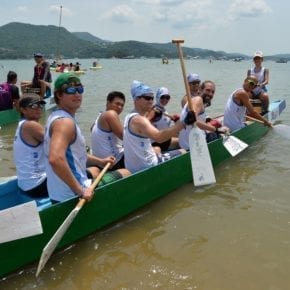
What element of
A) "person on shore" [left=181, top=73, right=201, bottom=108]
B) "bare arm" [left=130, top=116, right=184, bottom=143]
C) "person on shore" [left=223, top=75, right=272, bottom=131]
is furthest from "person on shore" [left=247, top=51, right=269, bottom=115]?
"bare arm" [left=130, top=116, right=184, bottom=143]

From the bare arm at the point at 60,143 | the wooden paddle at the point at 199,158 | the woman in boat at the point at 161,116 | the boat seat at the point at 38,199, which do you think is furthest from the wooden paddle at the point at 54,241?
the woman in boat at the point at 161,116

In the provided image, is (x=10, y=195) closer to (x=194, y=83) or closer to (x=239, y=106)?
(x=194, y=83)

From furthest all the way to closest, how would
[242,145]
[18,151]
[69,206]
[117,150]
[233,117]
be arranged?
1. [233,117]
2. [242,145]
3. [117,150]
4. [18,151]
5. [69,206]

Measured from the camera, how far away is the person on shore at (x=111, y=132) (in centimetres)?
559

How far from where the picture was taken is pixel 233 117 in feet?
27.5

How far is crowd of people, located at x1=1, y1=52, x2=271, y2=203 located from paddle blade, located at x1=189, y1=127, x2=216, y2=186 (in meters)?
0.22

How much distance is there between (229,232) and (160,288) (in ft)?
4.84

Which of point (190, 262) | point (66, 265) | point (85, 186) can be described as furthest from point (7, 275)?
point (190, 262)

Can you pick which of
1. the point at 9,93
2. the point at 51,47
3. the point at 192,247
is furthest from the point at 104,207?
the point at 51,47

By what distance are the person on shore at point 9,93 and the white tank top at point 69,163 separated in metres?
8.16

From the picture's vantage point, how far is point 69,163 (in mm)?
4039

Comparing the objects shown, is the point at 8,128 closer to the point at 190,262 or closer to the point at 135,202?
the point at 135,202

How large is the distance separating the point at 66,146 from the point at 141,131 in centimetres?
143

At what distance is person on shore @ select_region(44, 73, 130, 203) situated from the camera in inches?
146
